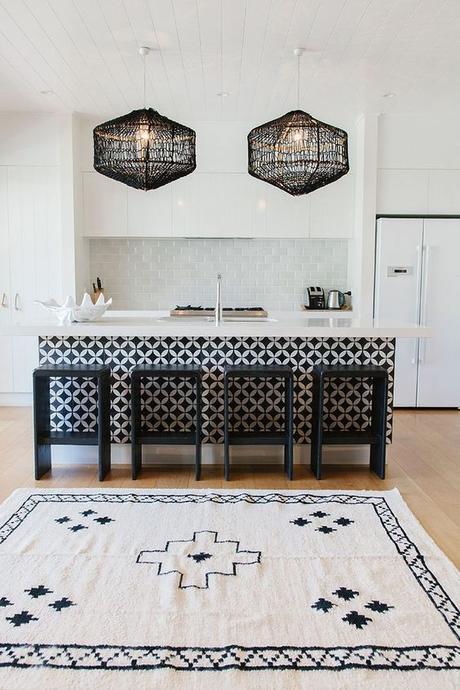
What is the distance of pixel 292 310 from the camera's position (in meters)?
6.07

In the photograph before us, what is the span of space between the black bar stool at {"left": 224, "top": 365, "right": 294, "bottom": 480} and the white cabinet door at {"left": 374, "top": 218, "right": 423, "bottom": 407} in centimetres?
223

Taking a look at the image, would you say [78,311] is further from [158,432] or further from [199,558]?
[199,558]

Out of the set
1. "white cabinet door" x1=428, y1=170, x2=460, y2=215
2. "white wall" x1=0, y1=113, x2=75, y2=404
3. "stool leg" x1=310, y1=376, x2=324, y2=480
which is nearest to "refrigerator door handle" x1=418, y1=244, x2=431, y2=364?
"white cabinet door" x1=428, y1=170, x2=460, y2=215

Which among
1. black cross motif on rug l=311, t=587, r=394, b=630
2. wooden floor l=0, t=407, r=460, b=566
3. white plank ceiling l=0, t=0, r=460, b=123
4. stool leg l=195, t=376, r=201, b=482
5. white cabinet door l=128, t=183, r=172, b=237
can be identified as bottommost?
wooden floor l=0, t=407, r=460, b=566

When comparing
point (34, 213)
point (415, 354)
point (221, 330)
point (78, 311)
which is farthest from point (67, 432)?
point (415, 354)

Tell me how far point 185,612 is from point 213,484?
1430mm

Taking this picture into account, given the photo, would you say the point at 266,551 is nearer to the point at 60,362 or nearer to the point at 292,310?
the point at 60,362

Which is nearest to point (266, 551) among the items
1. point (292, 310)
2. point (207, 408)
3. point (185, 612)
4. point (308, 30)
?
point (185, 612)

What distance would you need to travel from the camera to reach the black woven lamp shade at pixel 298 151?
362 cm

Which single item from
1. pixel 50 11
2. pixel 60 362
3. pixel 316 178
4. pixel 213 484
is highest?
pixel 50 11

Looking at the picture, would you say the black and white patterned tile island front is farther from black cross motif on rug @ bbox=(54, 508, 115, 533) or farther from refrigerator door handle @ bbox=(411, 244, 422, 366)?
refrigerator door handle @ bbox=(411, 244, 422, 366)

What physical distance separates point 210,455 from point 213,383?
490 millimetres

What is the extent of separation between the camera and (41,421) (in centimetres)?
366

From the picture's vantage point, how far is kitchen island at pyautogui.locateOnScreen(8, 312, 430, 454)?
382 cm
